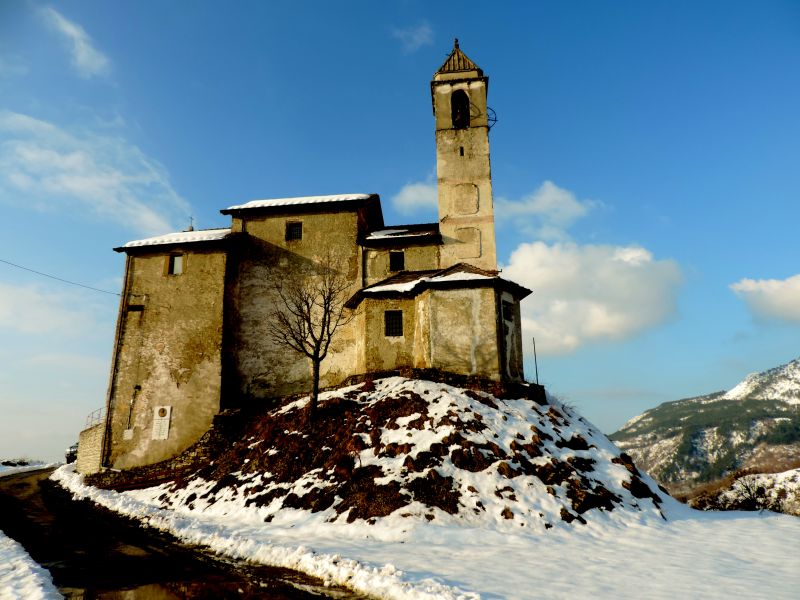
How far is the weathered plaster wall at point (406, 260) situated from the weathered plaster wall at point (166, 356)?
8550 millimetres

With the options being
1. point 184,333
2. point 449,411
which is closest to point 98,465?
point 184,333

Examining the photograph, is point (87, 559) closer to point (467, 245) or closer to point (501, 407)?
point (501, 407)

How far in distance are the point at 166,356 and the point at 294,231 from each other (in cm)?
1024

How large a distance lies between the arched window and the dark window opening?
1285cm

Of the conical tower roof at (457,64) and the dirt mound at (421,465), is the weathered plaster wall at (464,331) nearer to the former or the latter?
the dirt mound at (421,465)

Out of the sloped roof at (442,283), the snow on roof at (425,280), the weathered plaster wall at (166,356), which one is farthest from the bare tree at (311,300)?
the snow on roof at (425,280)

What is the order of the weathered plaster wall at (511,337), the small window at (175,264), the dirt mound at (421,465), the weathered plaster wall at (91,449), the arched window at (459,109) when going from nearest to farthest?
1. the dirt mound at (421,465)
2. the weathered plaster wall at (511,337)
3. the weathered plaster wall at (91,449)
4. the small window at (175,264)
5. the arched window at (459,109)

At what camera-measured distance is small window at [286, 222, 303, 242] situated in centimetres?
2934

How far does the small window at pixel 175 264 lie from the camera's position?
28.1 metres

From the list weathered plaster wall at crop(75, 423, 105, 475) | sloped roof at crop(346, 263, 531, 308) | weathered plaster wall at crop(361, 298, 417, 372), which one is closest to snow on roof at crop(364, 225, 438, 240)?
sloped roof at crop(346, 263, 531, 308)

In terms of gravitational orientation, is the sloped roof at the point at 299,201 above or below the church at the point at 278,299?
above

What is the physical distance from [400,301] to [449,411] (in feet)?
26.2

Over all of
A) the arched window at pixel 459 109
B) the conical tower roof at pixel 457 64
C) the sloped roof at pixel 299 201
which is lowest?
the sloped roof at pixel 299 201

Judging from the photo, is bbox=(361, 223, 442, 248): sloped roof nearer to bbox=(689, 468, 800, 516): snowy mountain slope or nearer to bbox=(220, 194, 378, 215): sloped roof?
bbox=(220, 194, 378, 215): sloped roof
